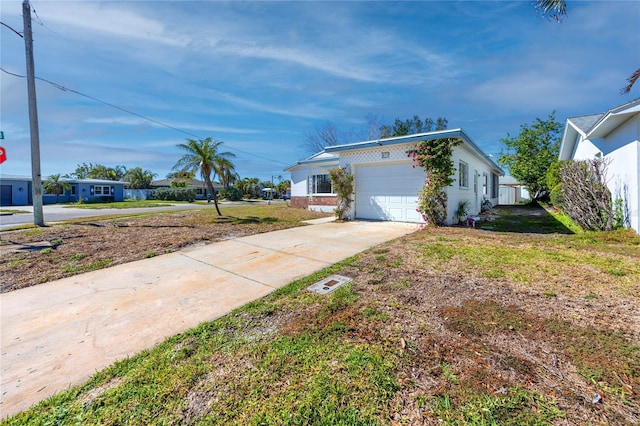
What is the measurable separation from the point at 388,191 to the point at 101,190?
39.4m

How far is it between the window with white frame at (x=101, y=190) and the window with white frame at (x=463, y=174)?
41.7m

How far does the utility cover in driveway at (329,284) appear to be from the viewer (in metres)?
3.75

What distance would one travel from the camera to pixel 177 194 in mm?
37656

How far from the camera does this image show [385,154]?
411 inches

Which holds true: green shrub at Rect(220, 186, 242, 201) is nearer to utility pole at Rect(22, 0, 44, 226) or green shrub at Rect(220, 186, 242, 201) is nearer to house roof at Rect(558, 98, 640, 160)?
utility pole at Rect(22, 0, 44, 226)

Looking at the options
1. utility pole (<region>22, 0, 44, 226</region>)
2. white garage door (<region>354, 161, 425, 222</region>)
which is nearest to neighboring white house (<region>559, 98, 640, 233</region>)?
white garage door (<region>354, 161, 425, 222</region>)

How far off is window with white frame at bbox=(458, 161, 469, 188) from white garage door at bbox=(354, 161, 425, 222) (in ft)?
7.30

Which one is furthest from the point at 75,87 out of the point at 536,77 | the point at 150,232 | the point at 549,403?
the point at 536,77

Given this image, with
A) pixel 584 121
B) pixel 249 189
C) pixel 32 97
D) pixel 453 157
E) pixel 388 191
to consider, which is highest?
pixel 32 97

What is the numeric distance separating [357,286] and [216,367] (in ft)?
7.34

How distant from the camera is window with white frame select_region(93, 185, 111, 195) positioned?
3319cm

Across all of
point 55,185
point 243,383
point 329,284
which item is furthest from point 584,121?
point 55,185

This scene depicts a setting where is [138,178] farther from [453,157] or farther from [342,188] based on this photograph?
[453,157]

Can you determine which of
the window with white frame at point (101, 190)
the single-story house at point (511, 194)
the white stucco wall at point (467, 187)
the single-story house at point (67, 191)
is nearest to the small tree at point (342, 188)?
the white stucco wall at point (467, 187)
